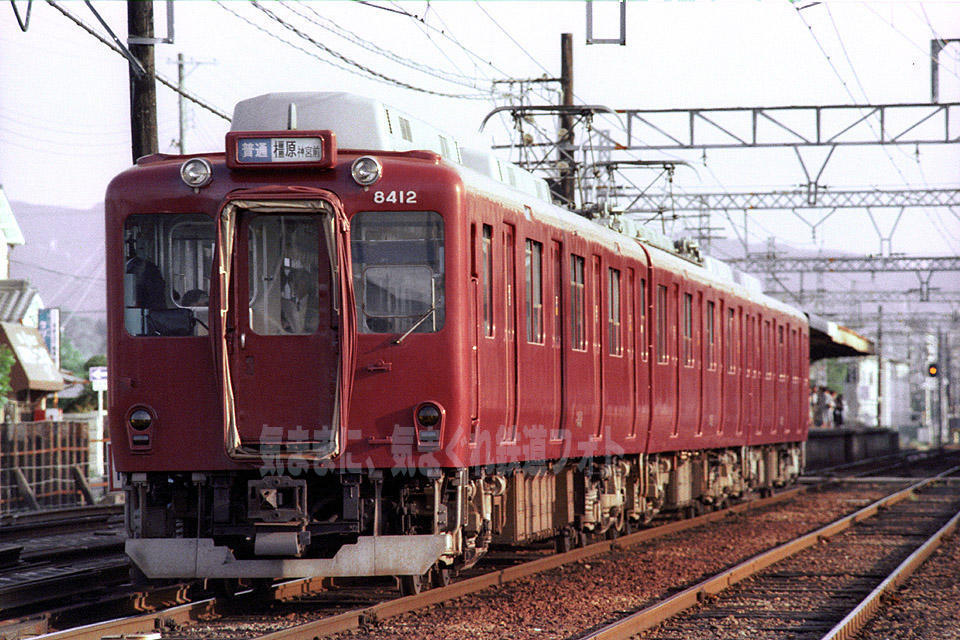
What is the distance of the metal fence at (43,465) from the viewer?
22.9m

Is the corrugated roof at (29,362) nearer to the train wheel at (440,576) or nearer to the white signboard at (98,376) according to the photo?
Result: the white signboard at (98,376)

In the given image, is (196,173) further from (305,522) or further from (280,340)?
(305,522)

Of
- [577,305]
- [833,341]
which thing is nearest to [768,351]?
[833,341]

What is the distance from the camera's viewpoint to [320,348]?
9.70m

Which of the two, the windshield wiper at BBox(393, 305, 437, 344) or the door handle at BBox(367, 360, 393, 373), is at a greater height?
the windshield wiper at BBox(393, 305, 437, 344)

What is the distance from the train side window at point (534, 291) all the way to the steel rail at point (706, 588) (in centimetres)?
239

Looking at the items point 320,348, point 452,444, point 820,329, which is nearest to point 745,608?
point 452,444

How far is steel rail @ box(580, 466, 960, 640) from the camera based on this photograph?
374 inches

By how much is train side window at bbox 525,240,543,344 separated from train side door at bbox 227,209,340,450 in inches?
96.3

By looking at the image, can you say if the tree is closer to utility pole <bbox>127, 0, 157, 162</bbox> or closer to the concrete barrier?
utility pole <bbox>127, 0, 157, 162</bbox>

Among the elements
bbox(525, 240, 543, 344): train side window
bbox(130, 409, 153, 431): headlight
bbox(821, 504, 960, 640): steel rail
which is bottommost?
bbox(821, 504, 960, 640): steel rail

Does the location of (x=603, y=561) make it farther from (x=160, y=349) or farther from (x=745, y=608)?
(x=160, y=349)

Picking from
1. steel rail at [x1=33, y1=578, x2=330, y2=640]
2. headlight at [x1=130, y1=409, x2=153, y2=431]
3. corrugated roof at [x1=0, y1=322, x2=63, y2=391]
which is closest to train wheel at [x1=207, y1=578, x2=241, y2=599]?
steel rail at [x1=33, y1=578, x2=330, y2=640]

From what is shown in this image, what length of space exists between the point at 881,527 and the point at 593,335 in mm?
7833
